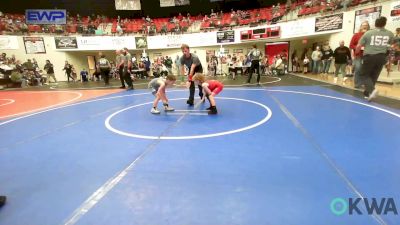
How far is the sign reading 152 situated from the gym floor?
1804cm

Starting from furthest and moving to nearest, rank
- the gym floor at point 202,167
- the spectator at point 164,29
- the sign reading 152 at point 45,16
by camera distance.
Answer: the spectator at point 164,29, the sign reading 152 at point 45,16, the gym floor at point 202,167

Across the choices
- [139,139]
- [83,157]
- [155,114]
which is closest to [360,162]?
[139,139]

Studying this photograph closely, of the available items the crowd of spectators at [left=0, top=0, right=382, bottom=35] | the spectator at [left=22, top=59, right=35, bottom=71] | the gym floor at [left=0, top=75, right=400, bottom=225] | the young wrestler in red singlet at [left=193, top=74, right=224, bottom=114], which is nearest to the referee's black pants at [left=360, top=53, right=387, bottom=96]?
the gym floor at [left=0, top=75, right=400, bottom=225]

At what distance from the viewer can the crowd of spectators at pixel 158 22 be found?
18016 mm

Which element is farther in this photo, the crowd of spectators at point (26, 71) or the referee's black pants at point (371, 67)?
the crowd of spectators at point (26, 71)

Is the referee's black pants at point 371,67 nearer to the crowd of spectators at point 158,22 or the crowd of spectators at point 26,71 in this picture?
the crowd of spectators at point 158,22

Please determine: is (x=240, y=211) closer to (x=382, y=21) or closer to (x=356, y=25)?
(x=382, y=21)

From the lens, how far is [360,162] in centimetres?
291

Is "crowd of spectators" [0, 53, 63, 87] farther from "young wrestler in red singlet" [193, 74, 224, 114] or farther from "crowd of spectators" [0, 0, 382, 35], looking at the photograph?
"young wrestler in red singlet" [193, 74, 224, 114]

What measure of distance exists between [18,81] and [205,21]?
1473cm

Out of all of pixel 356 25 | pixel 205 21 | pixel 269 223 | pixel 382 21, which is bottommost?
pixel 269 223

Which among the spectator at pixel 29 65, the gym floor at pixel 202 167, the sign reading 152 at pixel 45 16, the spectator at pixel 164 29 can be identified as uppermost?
the sign reading 152 at pixel 45 16

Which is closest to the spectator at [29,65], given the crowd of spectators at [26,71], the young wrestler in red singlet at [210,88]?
the crowd of spectators at [26,71]

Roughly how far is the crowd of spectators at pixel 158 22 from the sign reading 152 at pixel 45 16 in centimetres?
40
